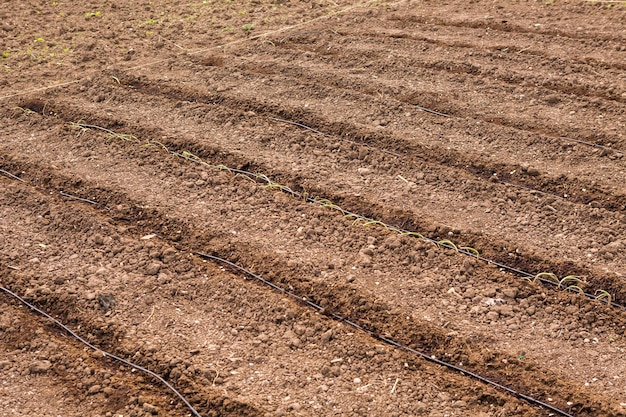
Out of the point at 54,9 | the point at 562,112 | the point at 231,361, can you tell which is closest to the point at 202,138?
the point at 231,361

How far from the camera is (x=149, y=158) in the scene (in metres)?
5.97

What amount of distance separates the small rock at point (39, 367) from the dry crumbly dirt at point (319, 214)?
12 millimetres

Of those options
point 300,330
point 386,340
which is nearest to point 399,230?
point 386,340

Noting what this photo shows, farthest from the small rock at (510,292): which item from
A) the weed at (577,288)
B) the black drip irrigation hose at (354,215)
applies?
the weed at (577,288)

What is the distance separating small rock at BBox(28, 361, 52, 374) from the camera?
4078mm

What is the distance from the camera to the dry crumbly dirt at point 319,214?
400 centimetres

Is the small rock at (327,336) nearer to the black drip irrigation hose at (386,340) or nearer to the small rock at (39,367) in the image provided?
the black drip irrigation hose at (386,340)

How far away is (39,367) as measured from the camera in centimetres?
408

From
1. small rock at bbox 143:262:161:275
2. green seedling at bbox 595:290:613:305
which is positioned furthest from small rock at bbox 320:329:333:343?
green seedling at bbox 595:290:613:305

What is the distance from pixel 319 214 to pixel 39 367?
2059mm

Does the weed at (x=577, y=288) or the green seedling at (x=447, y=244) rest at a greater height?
the green seedling at (x=447, y=244)

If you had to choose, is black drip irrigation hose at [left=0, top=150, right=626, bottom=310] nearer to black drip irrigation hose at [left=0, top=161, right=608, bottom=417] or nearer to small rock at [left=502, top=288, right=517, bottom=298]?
black drip irrigation hose at [left=0, top=161, right=608, bottom=417]

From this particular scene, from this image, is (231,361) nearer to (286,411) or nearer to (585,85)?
(286,411)

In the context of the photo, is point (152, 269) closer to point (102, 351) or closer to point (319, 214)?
point (102, 351)
